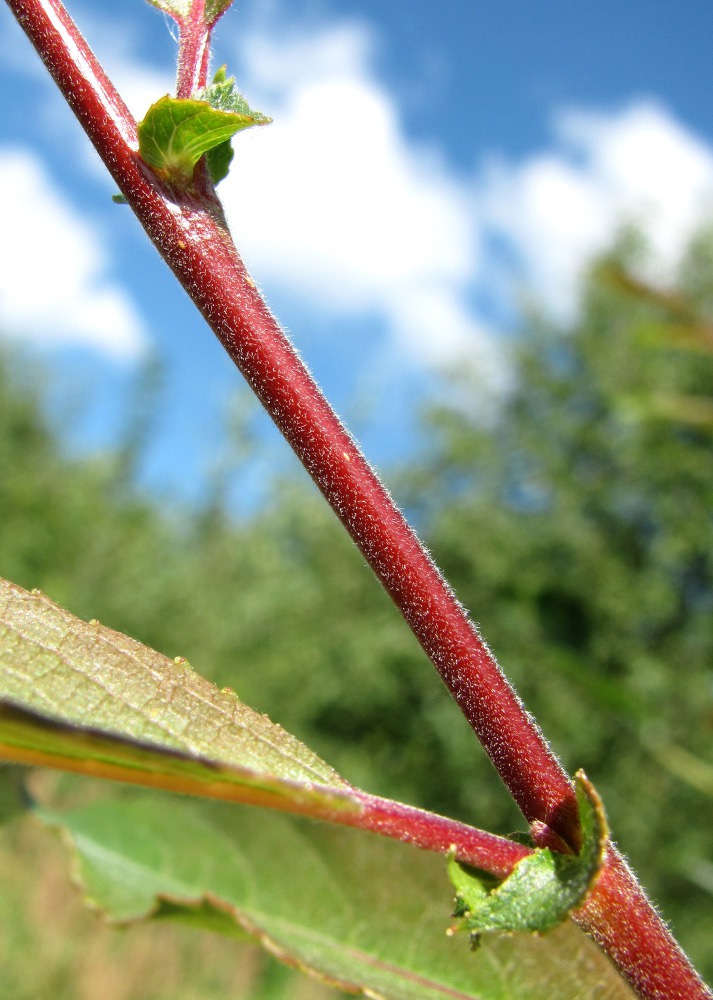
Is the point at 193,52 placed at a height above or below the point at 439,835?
above

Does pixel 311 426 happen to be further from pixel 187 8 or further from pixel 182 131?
pixel 187 8

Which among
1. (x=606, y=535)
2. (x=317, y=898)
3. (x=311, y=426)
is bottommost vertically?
(x=317, y=898)

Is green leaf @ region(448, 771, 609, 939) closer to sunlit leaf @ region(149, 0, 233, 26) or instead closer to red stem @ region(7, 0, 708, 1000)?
red stem @ region(7, 0, 708, 1000)

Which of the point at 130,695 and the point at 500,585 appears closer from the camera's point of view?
the point at 130,695

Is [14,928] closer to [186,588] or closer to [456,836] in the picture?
[186,588]

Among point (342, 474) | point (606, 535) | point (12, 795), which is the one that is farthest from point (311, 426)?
point (606, 535)

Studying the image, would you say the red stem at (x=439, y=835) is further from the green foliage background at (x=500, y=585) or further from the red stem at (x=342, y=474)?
the green foliage background at (x=500, y=585)
